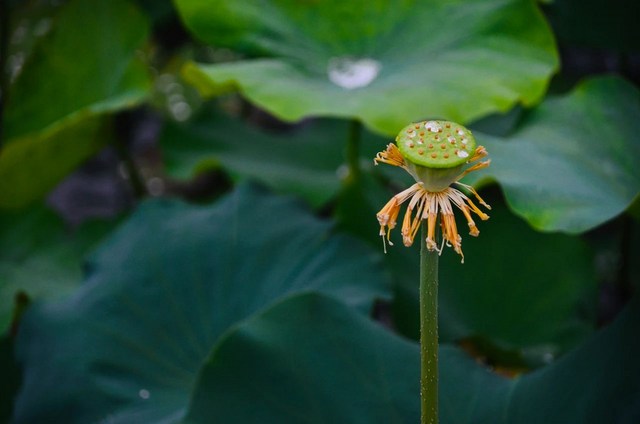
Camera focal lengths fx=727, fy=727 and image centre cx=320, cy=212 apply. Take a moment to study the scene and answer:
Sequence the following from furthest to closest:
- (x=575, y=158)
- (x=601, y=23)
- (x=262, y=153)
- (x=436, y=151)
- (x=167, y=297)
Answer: (x=262, y=153)
(x=601, y=23)
(x=167, y=297)
(x=575, y=158)
(x=436, y=151)

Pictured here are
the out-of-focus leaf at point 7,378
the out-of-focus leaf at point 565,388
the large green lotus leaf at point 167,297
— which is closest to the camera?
the out-of-focus leaf at point 565,388

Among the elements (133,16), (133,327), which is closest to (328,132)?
(133,16)

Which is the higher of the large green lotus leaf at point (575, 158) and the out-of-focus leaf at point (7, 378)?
the large green lotus leaf at point (575, 158)

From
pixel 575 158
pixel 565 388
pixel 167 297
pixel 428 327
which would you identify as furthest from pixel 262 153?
pixel 428 327

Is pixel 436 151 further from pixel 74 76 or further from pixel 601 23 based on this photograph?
pixel 74 76

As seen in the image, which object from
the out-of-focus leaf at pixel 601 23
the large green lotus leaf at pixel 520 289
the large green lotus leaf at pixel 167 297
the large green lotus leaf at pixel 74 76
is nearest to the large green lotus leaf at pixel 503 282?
the large green lotus leaf at pixel 520 289

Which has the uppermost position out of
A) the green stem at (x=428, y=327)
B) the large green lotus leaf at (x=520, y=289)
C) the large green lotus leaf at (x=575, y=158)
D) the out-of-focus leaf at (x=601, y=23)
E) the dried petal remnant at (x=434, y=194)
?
the dried petal remnant at (x=434, y=194)

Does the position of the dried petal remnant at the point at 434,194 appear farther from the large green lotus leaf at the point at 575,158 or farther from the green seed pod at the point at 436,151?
the large green lotus leaf at the point at 575,158
